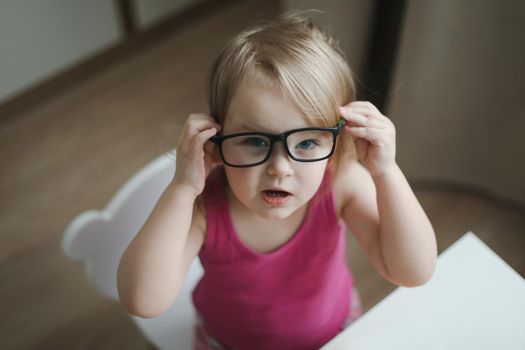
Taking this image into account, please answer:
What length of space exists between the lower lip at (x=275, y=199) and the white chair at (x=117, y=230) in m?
0.32

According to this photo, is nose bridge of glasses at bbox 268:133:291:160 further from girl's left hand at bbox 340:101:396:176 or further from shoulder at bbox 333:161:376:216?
shoulder at bbox 333:161:376:216

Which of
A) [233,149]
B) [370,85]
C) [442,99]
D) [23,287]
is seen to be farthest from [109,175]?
[233,149]

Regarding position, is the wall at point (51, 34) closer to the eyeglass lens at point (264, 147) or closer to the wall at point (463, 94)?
the wall at point (463, 94)

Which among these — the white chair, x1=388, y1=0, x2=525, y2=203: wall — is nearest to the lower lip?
the white chair

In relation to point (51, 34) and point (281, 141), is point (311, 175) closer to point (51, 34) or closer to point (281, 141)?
point (281, 141)

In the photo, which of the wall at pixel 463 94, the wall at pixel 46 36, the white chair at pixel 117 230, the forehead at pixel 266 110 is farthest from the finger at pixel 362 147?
the wall at pixel 46 36

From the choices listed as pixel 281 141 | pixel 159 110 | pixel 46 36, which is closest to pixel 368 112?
pixel 281 141

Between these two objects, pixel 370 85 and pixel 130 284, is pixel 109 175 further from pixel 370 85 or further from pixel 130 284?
pixel 130 284

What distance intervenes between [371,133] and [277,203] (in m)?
0.16

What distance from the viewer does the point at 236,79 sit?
765mm

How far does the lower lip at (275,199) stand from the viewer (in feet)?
2.59

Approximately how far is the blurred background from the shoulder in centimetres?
40

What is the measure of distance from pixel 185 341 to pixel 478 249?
0.59m

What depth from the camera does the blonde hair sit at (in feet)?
2.43
